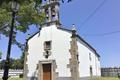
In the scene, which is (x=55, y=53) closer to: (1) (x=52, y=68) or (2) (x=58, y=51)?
(2) (x=58, y=51)

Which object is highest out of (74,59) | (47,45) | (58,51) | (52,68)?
(47,45)

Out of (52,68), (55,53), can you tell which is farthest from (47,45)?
(52,68)

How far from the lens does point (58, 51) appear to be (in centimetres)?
2372

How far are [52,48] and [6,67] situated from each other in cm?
1516

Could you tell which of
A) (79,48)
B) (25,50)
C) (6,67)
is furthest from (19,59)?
(6,67)

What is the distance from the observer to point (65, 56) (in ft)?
75.8

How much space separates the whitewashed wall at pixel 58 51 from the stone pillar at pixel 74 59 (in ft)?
1.51

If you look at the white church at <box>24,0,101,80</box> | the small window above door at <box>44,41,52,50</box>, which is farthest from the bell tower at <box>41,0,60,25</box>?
the small window above door at <box>44,41,52,50</box>

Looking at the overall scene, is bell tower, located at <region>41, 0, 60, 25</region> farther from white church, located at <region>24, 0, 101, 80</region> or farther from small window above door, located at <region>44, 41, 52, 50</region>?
small window above door, located at <region>44, 41, 52, 50</region>

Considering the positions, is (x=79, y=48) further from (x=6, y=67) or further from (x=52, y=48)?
(x=6, y=67)

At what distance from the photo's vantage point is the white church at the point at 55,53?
2278 cm

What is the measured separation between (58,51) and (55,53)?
451 mm

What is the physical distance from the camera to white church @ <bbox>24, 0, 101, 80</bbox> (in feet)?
74.7

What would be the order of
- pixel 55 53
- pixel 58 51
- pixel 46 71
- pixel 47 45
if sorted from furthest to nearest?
1. pixel 47 45
2. pixel 46 71
3. pixel 55 53
4. pixel 58 51
